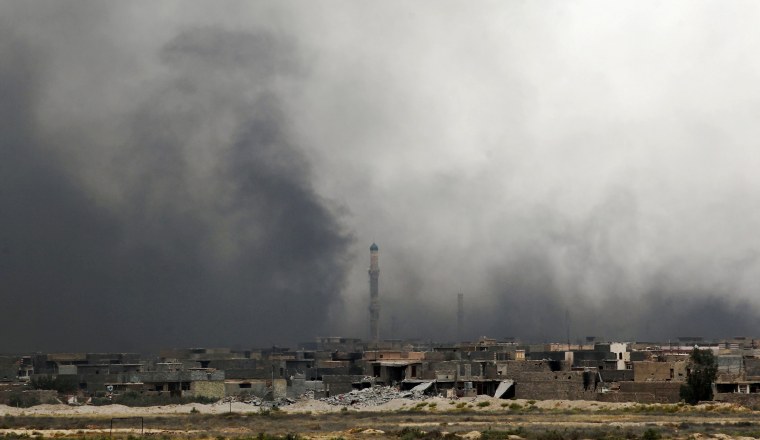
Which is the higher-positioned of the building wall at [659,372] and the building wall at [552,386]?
the building wall at [659,372]

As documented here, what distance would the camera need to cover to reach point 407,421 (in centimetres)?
8606

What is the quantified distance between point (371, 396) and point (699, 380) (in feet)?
82.2

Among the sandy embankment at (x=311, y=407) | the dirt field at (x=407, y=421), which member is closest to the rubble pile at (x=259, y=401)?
the sandy embankment at (x=311, y=407)

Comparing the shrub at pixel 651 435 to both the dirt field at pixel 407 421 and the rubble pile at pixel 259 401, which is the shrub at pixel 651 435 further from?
the rubble pile at pixel 259 401

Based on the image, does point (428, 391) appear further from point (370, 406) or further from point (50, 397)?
point (50, 397)

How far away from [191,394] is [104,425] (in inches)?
1180

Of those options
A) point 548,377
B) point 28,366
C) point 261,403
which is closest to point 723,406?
point 548,377

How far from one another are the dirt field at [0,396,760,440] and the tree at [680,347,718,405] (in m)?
4.31

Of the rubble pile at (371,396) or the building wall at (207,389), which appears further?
the building wall at (207,389)

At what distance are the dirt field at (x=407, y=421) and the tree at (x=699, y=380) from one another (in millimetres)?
4306

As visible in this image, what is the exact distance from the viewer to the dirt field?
74938mm

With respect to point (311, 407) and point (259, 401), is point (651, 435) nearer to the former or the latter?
point (311, 407)

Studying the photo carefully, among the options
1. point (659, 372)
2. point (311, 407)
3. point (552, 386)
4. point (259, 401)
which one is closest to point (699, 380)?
point (659, 372)

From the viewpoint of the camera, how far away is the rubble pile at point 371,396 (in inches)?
4109
